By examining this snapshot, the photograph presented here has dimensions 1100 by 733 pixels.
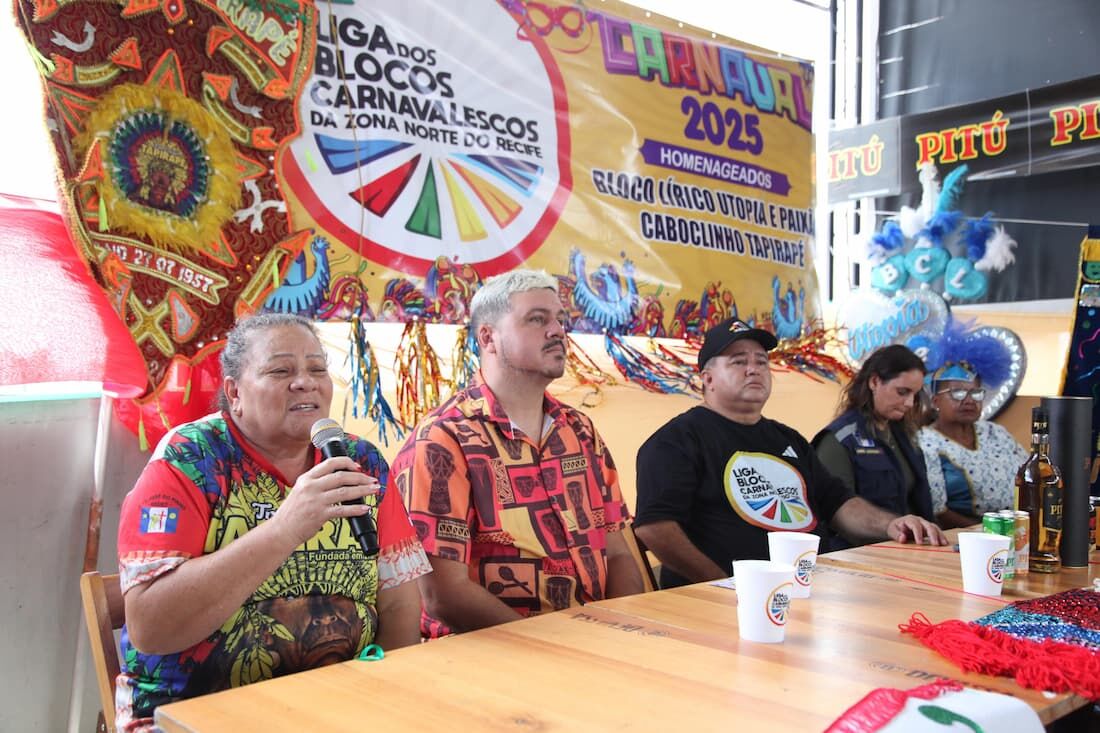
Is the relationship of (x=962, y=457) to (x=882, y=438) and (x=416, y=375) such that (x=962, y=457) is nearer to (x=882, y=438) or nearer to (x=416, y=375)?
(x=882, y=438)

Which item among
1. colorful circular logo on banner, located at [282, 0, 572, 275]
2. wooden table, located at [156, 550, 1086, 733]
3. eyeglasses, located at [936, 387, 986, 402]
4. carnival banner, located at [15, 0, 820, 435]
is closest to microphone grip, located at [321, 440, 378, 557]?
wooden table, located at [156, 550, 1086, 733]

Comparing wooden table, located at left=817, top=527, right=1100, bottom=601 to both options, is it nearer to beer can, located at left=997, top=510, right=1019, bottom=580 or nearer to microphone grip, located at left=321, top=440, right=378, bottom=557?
beer can, located at left=997, top=510, right=1019, bottom=580

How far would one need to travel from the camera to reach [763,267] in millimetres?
4039

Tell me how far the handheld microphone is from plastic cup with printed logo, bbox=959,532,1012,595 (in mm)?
1170

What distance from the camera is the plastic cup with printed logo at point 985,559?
1.80 meters

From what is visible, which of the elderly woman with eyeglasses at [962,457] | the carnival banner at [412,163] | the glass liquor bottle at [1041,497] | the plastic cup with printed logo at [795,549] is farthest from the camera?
the elderly woman with eyeglasses at [962,457]

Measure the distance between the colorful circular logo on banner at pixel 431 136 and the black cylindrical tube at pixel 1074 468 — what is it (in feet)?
5.62

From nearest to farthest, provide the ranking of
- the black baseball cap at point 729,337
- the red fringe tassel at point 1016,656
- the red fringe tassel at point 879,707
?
1. the red fringe tassel at point 879,707
2. the red fringe tassel at point 1016,656
3. the black baseball cap at point 729,337

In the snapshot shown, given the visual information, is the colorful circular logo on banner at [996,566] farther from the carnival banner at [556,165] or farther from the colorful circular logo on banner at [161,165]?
the colorful circular logo on banner at [161,165]

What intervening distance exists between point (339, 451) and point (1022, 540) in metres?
1.51

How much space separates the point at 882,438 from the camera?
3.38 meters

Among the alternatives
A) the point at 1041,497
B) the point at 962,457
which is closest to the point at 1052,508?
the point at 1041,497

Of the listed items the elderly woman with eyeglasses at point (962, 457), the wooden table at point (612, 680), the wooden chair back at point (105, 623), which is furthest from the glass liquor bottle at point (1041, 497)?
the wooden chair back at point (105, 623)

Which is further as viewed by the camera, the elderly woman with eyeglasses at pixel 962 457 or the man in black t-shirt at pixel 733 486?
the elderly woman with eyeglasses at pixel 962 457
